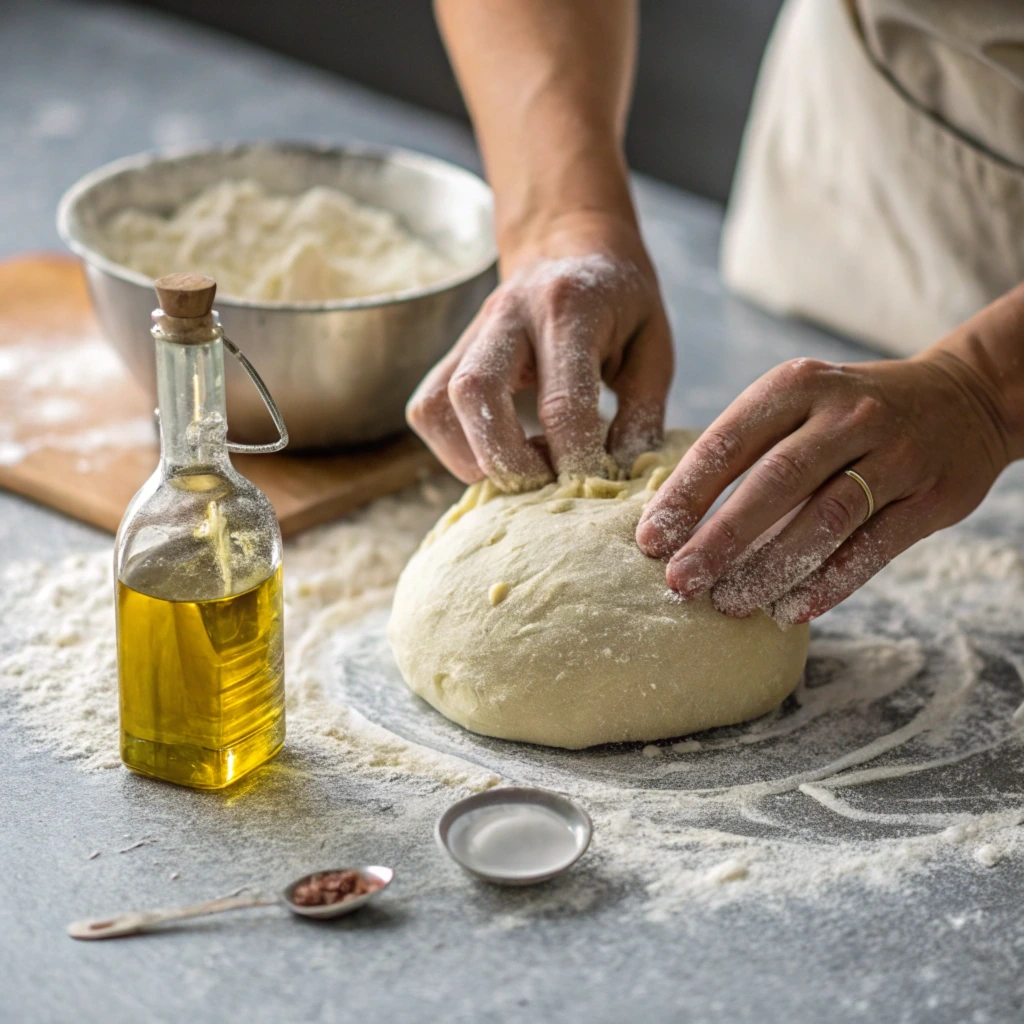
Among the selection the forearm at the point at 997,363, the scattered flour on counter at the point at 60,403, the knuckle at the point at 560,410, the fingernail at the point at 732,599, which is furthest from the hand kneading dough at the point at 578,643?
the scattered flour on counter at the point at 60,403

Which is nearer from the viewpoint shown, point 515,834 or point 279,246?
point 515,834

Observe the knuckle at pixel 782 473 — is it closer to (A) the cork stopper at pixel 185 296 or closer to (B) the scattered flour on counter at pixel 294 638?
(B) the scattered flour on counter at pixel 294 638

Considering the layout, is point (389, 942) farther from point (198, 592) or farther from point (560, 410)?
point (560, 410)

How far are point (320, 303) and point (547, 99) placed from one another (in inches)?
18.4

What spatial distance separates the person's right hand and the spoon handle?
0.65 m

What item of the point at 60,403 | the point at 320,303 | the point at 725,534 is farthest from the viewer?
the point at 60,403

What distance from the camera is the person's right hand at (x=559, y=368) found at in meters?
1.62

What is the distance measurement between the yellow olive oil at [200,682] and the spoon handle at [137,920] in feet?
0.64

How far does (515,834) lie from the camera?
1320 millimetres

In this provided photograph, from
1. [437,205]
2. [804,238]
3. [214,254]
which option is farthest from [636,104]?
[214,254]

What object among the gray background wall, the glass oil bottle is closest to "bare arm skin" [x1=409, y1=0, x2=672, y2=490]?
the glass oil bottle

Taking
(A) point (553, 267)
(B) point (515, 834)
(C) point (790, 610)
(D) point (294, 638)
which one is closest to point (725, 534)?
(C) point (790, 610)

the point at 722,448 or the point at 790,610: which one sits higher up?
the point at 722,448

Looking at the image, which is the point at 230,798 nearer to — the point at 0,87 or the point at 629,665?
the point at 629,665
